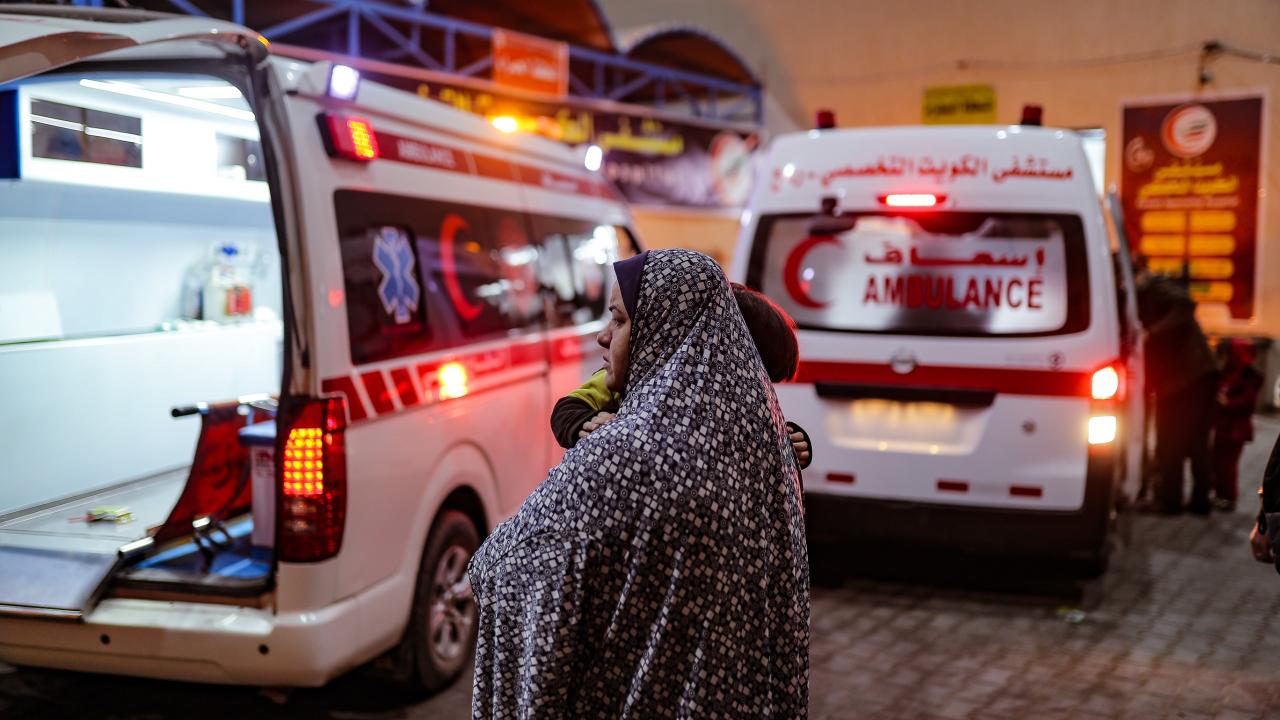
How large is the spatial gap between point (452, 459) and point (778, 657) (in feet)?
8.53

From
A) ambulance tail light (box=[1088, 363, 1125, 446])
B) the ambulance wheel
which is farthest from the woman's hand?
the ambulance wheel

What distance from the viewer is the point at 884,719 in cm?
430

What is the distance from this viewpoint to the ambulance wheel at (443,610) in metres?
4.25

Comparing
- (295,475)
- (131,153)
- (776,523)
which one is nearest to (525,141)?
(131,153)

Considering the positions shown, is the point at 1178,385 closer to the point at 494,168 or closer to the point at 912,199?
the point at 912,199

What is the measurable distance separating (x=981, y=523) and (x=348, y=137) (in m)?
3.44

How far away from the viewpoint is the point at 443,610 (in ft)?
14.7

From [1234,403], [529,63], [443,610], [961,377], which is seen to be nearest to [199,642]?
[443,610]

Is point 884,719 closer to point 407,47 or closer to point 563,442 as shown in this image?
point 563,442

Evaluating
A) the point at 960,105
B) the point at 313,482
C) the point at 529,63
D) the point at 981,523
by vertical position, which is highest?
the point at 529,63

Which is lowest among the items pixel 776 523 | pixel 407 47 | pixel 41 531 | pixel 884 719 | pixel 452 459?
pixel 884 719

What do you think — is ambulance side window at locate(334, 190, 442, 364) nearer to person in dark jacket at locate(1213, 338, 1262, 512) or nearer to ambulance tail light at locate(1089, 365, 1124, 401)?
ambulance tail light at locate(1089, 365, 1124, 401)

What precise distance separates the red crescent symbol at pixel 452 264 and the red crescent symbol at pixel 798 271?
1.80m

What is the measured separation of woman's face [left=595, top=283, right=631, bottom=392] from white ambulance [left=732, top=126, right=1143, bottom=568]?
3412 millimetres
